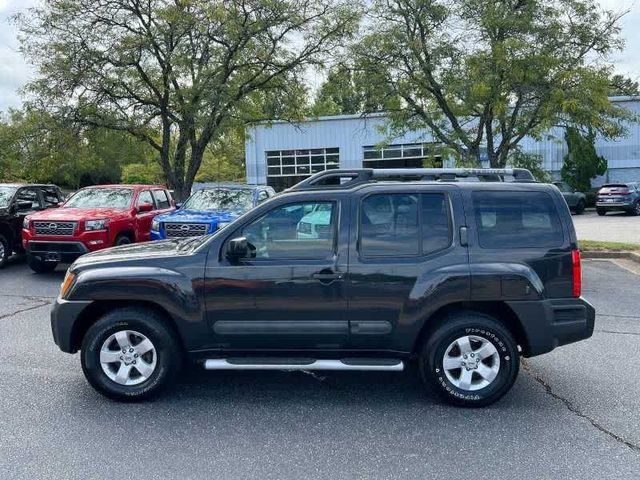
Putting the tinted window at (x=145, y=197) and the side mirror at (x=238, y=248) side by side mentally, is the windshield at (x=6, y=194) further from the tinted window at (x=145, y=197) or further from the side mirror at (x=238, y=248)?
the side mirror at (x=238, y=248)

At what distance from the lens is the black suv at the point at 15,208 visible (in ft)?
37.6

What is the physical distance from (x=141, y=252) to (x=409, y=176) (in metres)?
2.45

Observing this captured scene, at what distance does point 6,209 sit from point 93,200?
1771mm

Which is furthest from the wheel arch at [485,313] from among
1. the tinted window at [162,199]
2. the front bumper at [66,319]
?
the tinted window at [162,199]

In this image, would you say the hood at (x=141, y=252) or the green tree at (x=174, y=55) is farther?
the green tree at (x=174, y=55)

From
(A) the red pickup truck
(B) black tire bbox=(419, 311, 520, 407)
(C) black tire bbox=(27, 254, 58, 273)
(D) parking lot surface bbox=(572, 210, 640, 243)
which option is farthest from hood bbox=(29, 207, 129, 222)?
(D) parking lot surface bbox=(572, 210, 640, 243)

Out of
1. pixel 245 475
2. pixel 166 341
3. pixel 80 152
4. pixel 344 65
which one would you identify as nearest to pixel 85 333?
pixel 166 341

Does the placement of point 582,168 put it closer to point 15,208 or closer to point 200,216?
point 200,216

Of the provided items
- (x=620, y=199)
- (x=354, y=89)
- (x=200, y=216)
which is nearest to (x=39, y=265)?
(x=200, y=216)

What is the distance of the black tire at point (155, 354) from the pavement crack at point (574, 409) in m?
3.19

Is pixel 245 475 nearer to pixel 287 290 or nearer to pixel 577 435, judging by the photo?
pixel 287 290

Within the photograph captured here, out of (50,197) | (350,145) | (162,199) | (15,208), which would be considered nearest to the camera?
(15,208)

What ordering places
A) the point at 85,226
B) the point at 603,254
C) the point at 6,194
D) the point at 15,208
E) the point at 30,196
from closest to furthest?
the point at 85,226 < the point at 15,208 < the point at 6,194 < the point at 30,196 < the point at 603,254

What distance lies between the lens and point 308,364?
4.44 m
